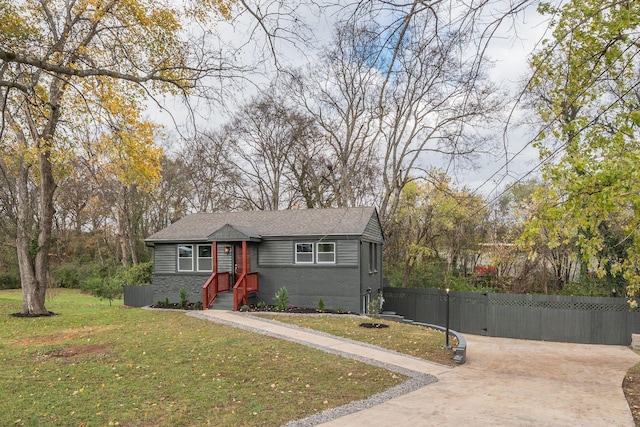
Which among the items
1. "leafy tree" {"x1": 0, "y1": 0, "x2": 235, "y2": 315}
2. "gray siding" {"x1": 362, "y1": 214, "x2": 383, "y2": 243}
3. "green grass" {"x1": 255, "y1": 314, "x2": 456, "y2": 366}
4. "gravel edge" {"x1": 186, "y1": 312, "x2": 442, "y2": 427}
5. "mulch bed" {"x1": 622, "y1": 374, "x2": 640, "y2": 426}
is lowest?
"mulch bed" {"x1": 622, "y1": 374, "x2": 640, "y2": 426}

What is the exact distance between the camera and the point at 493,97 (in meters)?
20.2

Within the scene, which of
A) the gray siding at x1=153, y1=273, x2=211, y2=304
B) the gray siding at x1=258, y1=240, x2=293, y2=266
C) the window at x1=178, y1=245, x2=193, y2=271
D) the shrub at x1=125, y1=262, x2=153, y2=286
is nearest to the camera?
the gray siding at x1=258, y1=240, x2=293, y2=266

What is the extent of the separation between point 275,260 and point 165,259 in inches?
205

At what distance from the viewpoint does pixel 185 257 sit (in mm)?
19578

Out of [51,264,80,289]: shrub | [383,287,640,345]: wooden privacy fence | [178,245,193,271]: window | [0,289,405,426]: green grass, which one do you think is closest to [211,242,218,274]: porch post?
[178,245,193,271]: window

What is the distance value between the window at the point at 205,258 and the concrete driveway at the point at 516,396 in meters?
11.8

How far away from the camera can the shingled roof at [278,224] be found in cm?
1830

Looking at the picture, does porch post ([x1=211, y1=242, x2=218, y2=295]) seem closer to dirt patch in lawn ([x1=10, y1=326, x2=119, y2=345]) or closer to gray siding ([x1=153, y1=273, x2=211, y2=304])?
gray siding ([x1=153, y1=273, x2=211, y2=304])

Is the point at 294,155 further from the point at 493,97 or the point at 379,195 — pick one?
the point at 493,97

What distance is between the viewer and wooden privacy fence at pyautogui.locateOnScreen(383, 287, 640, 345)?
14.5 metres

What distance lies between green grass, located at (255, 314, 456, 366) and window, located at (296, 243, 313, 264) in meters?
2.91

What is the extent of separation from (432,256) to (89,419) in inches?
903

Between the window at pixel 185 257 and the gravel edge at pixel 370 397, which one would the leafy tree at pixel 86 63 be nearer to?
the gravel edge at pixel 370 397

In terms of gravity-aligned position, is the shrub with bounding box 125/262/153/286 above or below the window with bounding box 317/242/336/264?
below
